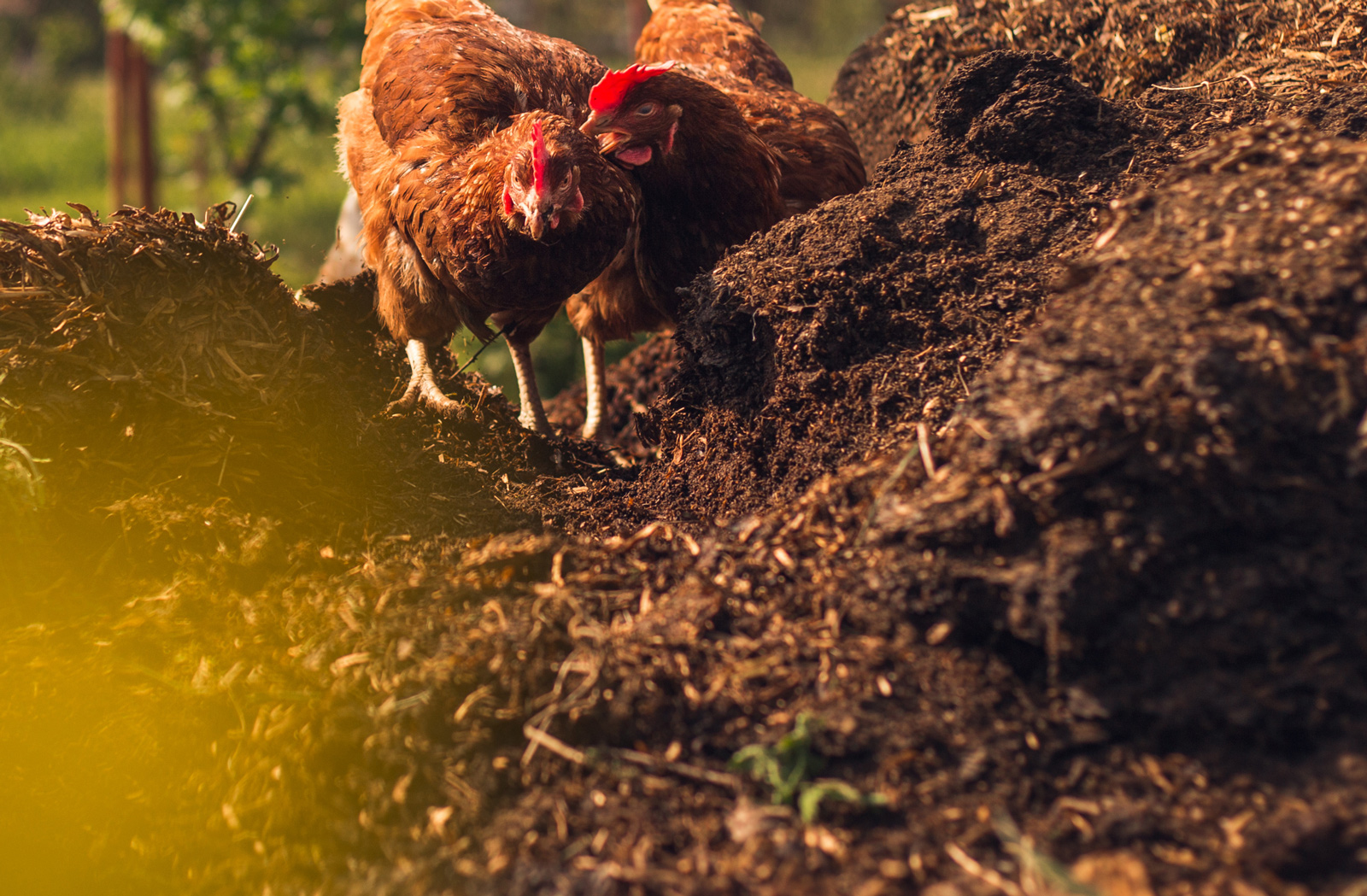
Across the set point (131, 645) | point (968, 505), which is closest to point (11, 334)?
point (131, 645)

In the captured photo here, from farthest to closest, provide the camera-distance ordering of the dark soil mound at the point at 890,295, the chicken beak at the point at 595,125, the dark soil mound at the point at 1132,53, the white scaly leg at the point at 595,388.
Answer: the white scaly leg at the point at 595,388 → the chicken beak at the point at 595,125 → the dark soil mound at the point at 1132,53 → the dark soil mound at the point at 890,295

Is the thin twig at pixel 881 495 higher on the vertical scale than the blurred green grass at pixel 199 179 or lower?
lower

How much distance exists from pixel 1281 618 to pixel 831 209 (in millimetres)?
1528

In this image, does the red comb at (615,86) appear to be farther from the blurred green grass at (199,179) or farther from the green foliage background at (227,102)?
the blurred green grass at (199,179)

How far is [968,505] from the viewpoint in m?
1.54

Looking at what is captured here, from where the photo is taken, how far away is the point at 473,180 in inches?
110

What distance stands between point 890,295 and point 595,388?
184 cm

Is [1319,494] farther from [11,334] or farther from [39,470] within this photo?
[11,334]

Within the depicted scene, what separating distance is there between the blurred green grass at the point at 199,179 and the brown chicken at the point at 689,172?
2125 millimetres

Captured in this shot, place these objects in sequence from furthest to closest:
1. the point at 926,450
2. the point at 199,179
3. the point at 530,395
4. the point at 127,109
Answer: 1. the point at 199,179
2. the point at 127,109
3. the point at 530,395
4. the point at 926,450

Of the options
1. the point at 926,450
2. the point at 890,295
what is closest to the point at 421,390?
the point at 890,295

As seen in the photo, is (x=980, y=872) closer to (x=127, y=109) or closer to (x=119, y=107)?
(x=119, y=107)

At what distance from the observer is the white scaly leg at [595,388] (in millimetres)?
3803

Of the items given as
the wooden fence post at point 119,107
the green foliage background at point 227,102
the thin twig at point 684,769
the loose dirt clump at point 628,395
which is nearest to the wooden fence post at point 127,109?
the wooden fence post at point 119,107
